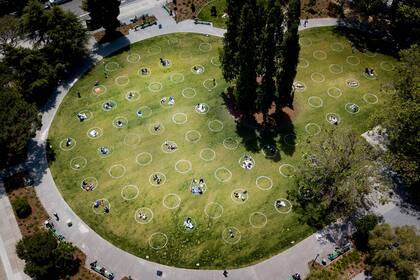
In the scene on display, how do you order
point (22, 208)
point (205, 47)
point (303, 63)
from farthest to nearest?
point (205, 47), point (303, 63), point (22, 208)

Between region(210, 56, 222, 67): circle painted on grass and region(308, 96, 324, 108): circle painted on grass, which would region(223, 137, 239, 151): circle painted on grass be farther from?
region(210, 56, 222, 67): circle painted on grass

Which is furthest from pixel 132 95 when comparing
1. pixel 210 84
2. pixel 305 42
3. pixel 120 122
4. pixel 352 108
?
pixel 352 108

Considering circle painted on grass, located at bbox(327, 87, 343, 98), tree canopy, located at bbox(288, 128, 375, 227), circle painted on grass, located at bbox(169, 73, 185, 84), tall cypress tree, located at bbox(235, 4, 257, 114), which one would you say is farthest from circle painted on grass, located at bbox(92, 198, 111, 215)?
circle painted on grass, located at bbox(327, 87, 343, 98)

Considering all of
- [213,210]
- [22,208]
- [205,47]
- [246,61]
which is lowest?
[213,210]

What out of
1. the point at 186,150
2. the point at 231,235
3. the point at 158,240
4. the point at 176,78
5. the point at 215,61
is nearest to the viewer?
the point at 158,240

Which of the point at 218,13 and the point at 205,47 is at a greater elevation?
the point at 218,13

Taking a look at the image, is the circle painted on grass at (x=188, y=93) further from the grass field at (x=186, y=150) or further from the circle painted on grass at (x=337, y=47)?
the circle painted on grass at (x=337, y=47)

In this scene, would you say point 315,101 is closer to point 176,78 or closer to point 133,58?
point 176,78
